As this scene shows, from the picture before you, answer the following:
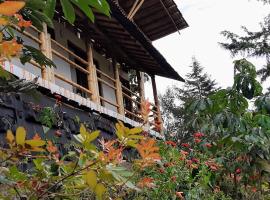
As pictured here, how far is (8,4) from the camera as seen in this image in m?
0.95

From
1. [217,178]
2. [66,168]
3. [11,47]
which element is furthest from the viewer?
[217,178]

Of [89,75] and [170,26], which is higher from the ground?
[170,26]

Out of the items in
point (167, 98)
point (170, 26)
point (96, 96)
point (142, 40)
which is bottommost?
point (96, 96)

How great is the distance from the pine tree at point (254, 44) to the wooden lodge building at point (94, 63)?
9149mm

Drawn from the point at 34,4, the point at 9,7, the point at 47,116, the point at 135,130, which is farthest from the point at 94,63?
the point at 9,7

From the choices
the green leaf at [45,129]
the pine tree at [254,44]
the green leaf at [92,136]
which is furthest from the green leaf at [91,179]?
the pine tree at [254,44]

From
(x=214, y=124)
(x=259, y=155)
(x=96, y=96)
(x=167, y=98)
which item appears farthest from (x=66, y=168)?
(x=167, y=98)

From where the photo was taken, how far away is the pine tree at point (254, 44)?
83.3 ft

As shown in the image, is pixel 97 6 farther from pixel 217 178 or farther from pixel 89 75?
pixel 89 75

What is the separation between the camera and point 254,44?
1006 inches

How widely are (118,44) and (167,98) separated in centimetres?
4188

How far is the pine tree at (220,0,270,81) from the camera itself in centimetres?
2538

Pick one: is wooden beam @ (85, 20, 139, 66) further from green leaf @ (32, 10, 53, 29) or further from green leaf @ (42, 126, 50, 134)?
green leaf @ (32, 10, 53, 29)

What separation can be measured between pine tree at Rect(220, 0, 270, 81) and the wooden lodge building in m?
9.15
